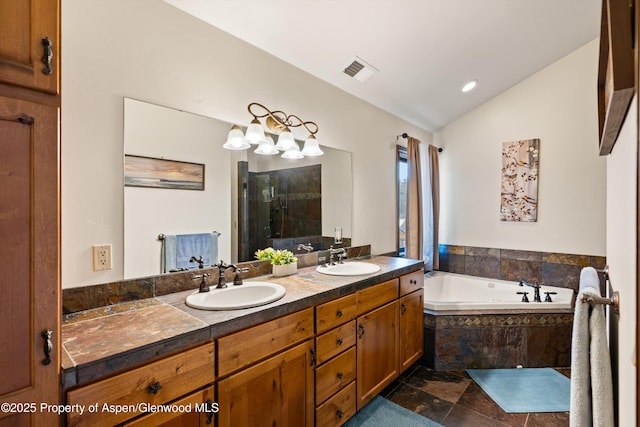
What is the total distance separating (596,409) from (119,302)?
176cm

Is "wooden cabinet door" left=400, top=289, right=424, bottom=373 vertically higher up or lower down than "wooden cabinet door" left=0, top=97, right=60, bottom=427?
lower down

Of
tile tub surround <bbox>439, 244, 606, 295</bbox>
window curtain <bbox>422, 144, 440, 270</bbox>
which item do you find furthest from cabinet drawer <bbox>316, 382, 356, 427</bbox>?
tile tub surround <bbox>439, 244, 606, 295</bbox>

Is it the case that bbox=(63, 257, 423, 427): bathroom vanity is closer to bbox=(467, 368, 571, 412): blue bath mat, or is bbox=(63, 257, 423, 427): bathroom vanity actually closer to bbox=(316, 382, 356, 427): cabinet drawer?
bbox=(316, 382, 356, 427): cabinet drawer

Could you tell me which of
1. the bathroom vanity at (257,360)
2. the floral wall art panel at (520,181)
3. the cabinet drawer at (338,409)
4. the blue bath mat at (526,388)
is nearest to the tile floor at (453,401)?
the blue bath mat at (526,388)

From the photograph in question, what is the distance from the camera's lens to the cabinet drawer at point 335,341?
1.64m

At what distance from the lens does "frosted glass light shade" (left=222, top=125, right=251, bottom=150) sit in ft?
6.19

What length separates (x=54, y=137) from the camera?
827 mm

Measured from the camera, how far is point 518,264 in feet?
11.1

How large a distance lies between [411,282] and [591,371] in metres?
1.70

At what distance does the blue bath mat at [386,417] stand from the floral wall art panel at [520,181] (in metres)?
2.46

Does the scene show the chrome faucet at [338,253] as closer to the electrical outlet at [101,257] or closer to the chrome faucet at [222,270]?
the chrome faucet at [222,270]

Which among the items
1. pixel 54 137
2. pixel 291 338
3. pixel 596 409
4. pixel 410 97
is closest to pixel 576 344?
pixel 596 409

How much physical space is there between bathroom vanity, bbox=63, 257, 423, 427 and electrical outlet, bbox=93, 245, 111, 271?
27cm

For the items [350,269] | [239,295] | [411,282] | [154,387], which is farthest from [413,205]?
[154,387]
